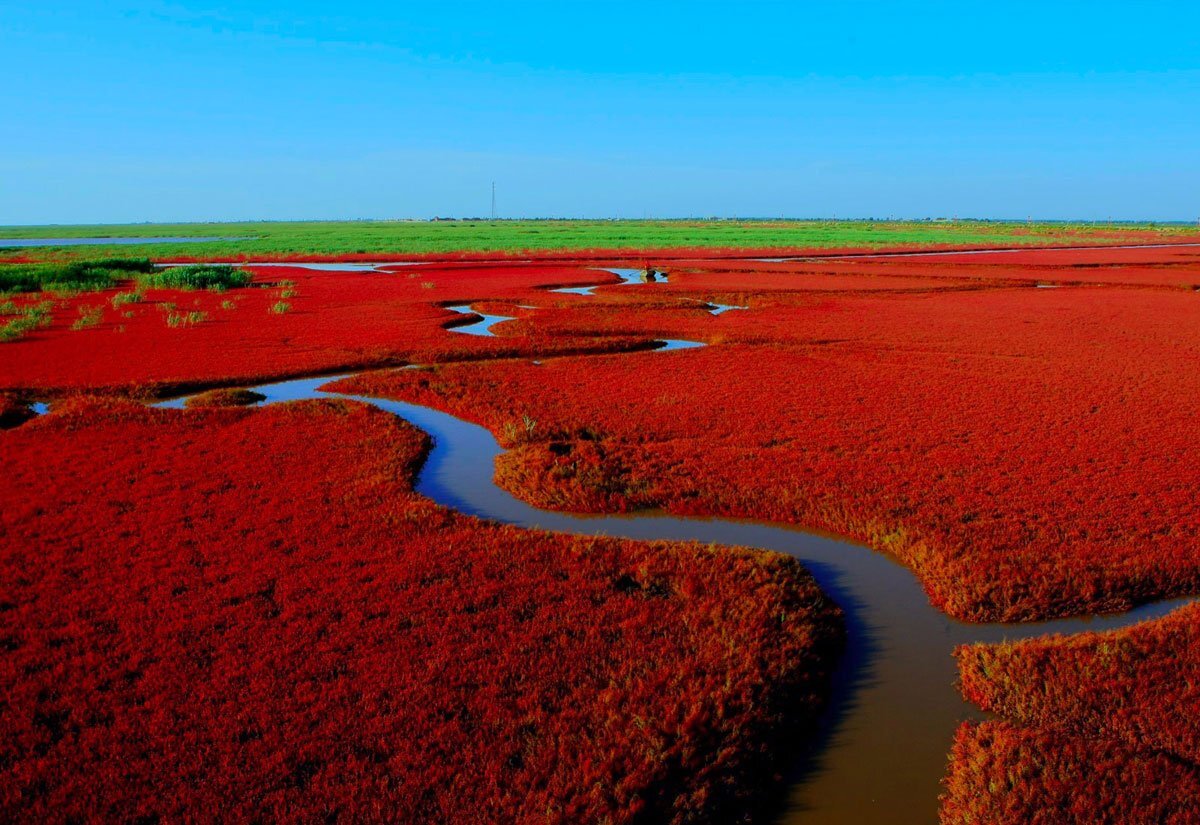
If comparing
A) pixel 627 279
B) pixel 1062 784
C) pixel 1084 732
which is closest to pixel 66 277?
pixel 627 279

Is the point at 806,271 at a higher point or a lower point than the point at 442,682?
higher

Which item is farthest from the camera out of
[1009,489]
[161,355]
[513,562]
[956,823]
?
[161,355]

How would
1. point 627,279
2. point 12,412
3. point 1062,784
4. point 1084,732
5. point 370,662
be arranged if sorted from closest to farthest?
point 1062,784
point 1084,732
point 370,662
point 12,412
point 627,279

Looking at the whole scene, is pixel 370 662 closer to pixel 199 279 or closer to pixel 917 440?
pixel 917 440

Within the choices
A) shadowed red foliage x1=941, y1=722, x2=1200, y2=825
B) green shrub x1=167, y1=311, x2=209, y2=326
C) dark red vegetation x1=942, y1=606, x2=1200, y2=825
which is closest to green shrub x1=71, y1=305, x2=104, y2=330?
green shrub x1=167, y1=311, x2=209, y2=326

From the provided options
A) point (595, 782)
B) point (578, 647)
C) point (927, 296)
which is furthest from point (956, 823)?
point (927, 296)

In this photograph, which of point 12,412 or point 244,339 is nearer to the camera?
point 12,412

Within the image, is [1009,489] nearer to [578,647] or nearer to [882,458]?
[882,458]
